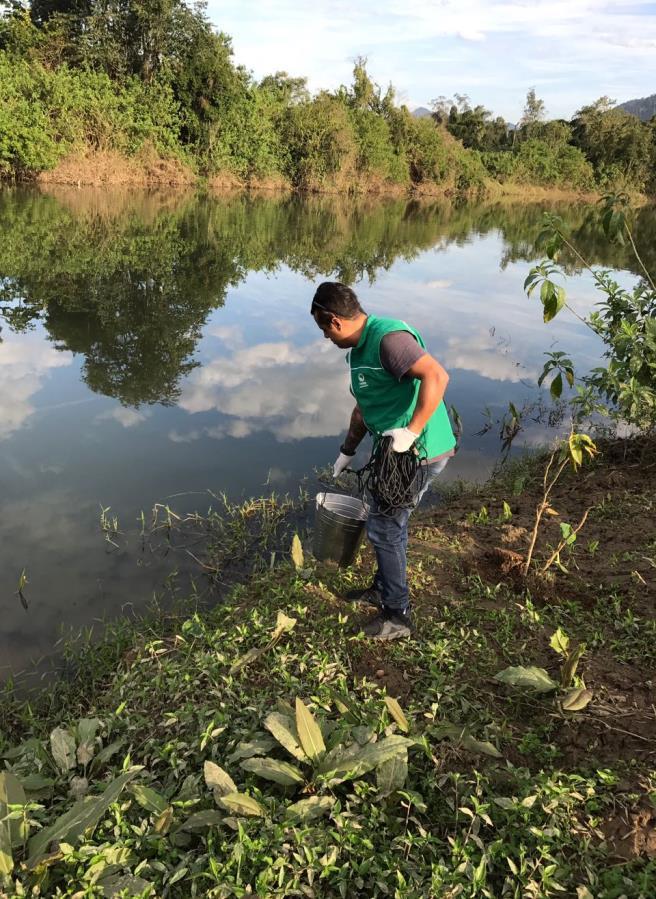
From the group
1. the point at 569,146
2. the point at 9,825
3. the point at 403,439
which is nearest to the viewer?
the point at 9,825

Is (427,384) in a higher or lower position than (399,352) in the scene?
lower

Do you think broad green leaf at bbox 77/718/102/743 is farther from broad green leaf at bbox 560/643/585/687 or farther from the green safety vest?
broad green leaf at bbox 560/643/585/687

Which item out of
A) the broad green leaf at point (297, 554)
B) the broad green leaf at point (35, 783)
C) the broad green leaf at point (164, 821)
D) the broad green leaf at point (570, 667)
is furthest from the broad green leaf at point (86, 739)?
the broad green leaf at point (570, 667)

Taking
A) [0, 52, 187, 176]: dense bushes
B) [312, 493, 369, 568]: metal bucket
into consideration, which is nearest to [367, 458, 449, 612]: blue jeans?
[312, 493, 369, 568]: metal bucket

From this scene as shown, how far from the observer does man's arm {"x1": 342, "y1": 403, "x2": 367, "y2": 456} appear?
321 centimetres

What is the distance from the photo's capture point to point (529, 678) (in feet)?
7.56

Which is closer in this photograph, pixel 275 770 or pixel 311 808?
pixel 311 808

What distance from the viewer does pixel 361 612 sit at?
3.12m

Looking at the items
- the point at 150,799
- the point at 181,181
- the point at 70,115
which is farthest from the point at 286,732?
the point at 181,181

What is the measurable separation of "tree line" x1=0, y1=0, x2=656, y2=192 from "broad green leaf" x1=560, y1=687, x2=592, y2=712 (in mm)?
19579

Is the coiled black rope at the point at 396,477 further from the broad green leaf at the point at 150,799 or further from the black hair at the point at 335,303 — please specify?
the broad green leaf at the point at 150,799

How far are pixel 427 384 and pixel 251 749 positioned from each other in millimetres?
1622

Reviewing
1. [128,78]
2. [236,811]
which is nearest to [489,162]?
[128,78]

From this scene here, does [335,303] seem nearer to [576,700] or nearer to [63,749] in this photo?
[576,700]
